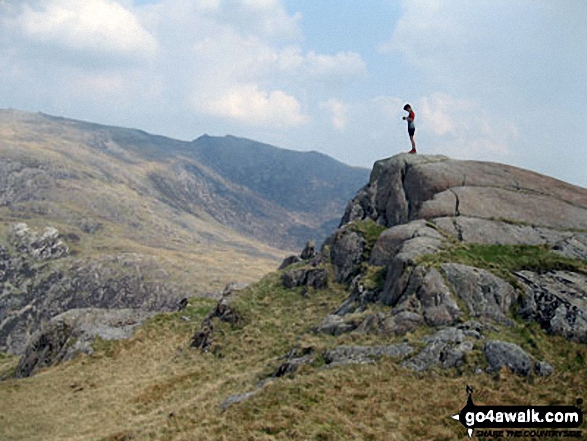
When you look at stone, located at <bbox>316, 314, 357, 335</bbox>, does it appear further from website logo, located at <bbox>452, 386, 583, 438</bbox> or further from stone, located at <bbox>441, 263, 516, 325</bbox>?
website logo, located at <bbox>452, 386, 583, 438</bbox>

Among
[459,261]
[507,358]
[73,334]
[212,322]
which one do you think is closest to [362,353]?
[507,358]

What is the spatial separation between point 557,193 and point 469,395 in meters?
30.6

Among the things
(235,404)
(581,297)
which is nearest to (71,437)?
(235,404)

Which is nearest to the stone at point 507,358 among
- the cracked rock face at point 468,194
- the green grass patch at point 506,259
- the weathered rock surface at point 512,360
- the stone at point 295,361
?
the weathered rock surface at point 512,360

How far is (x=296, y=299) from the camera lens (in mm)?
42281

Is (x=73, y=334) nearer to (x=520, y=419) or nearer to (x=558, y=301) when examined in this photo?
(x=520, y=419)

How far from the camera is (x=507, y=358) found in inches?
839

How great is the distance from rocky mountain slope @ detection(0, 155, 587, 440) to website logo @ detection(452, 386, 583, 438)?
0.52m

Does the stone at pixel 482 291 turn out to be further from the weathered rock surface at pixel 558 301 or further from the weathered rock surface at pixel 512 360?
the weathered rock surface at pixel 512 360

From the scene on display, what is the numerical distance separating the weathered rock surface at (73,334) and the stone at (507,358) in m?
37.9

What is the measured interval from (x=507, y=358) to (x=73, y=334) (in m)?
44.9

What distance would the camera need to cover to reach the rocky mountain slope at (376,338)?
19344mm

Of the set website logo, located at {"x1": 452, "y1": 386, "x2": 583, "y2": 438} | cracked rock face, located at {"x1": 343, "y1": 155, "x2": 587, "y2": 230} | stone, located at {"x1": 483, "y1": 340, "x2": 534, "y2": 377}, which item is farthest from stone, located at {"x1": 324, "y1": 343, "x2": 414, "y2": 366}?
cracked rock face, located at {"x1": 343, "y1": 155, "x2": 587, "y2": 230}

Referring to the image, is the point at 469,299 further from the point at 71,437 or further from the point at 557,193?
the point at 71,437
